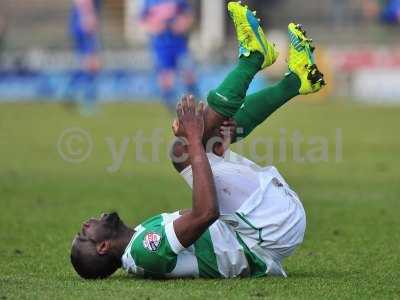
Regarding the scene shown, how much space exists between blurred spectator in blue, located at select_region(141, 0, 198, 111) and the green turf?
1431mm

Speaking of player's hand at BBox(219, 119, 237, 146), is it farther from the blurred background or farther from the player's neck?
the blurred background

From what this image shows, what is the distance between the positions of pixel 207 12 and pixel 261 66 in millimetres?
31047

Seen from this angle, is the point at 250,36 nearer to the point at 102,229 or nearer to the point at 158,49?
the point at 102,229

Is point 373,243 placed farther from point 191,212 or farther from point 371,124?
point 371,124

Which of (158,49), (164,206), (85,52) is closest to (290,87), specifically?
(164,206)

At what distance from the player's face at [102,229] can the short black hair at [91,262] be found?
0.06 m

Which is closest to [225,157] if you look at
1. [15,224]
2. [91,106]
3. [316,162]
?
[15,224]

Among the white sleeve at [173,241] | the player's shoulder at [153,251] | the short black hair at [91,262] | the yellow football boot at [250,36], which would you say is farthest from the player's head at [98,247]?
the yellow football boot at [250,36]

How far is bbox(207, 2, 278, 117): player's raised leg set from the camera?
269 inches

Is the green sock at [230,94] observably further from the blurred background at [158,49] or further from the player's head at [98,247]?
the blurred background at [158,49]

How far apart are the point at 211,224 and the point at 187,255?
36cm

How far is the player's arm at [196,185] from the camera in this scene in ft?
20.9

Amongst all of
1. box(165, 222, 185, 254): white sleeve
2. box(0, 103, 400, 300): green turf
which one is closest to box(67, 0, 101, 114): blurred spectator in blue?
box(0, 103, 400, 300): green turf

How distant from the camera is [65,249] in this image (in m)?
8.34
